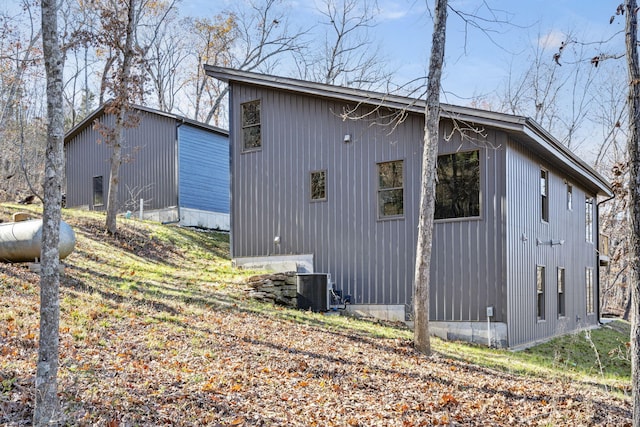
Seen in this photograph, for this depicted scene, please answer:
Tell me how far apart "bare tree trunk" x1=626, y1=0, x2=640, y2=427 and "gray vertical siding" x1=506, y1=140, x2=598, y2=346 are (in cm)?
582

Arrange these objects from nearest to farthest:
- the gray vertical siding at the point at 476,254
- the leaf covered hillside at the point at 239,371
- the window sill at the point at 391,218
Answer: the leaf covered hillside at the point at 239,371
the gray vertical siding at the point at 476,254
the window sill at the point at 391,218

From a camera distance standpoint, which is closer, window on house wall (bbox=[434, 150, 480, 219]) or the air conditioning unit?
window on house wall (bbox=[434, 150, 480, 219])

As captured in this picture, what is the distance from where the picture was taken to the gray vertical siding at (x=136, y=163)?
70.8 ft

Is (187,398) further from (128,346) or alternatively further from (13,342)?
(13,342)

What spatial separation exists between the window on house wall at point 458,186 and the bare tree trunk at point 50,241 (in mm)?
9160

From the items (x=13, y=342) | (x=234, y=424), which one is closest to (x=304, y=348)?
(x=234, y=424)

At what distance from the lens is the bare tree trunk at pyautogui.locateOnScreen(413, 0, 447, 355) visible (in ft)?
32.0

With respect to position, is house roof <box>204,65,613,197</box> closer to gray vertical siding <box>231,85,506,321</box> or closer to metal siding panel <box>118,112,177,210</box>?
gray vertical siding <box>231,85,506,321</box>

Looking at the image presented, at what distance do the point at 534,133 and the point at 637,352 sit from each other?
6964mm

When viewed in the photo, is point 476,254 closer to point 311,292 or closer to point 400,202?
point 400,202

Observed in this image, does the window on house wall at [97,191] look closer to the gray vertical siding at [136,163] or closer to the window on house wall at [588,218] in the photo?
the gray vertical siding at [136,163]

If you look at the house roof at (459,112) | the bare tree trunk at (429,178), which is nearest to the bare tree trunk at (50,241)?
the bare tree trunk at (429,178)

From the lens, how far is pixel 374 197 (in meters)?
13.6

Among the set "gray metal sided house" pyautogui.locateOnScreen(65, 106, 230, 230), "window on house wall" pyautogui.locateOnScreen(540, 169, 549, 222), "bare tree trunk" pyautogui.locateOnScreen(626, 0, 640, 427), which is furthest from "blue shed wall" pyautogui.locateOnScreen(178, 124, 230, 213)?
"bare tree trunk" pyautogui.locateOnScreen(626, 0, 640, 427)
